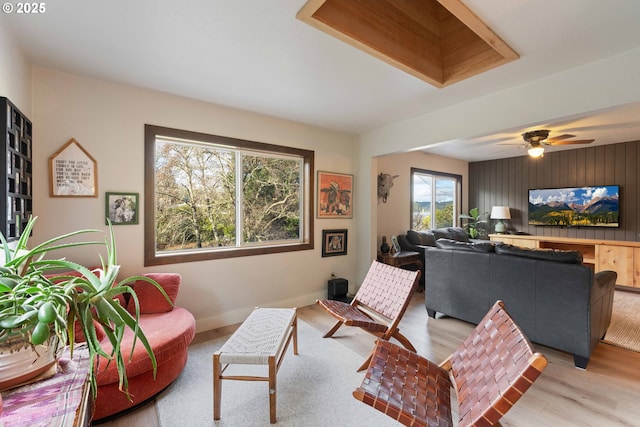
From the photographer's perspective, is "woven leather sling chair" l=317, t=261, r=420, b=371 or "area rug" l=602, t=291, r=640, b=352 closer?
"woven leather sling chair" l=317, t=261, r=420, b=371

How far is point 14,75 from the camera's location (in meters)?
1.88

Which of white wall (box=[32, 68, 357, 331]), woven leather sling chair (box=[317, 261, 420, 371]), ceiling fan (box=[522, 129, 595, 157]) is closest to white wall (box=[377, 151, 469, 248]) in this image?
white wall (box=[32, 68, 357, 331])

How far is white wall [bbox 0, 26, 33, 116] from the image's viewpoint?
1.70 metres

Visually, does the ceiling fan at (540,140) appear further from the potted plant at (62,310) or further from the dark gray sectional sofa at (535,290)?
the potted plant at (62,310)

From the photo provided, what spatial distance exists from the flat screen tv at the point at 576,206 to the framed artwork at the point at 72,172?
731 cm

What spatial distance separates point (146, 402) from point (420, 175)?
5.45m

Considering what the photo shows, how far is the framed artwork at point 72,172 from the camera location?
2.32 m

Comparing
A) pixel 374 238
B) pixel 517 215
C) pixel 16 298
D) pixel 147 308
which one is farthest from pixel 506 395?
pixel 517 215

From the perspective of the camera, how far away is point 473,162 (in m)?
6.75

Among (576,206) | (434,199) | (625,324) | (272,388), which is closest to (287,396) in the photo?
(272,388)

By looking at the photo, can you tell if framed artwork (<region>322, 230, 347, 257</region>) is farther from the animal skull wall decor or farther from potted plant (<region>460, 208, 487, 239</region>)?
potted plant (<region>460, 208, 487, 239</region>)

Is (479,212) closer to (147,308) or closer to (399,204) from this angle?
(399,204)

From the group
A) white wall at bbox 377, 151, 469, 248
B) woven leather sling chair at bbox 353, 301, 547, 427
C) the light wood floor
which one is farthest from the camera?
white wall at bbox 377, 151, 469, 248

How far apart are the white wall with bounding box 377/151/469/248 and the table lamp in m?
1.60
